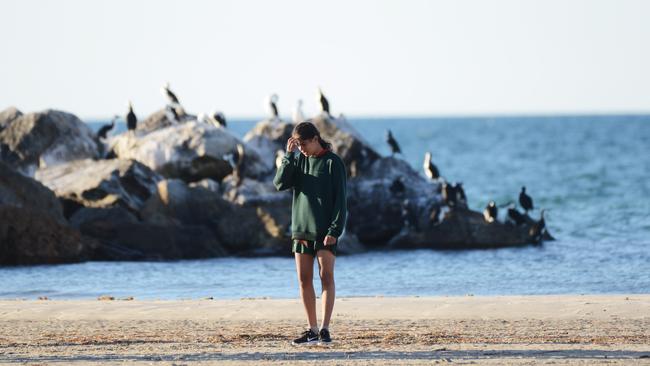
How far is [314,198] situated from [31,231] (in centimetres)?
1095

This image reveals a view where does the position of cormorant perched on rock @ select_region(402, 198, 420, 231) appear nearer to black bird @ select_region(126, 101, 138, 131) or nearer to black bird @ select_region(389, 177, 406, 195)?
black bird @ select_region(389, 177, 406, 195)

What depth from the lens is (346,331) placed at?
9.98 meters

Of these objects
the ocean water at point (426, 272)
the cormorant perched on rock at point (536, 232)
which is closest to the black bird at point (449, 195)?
the cormorant perched on rock at point (536, 232)

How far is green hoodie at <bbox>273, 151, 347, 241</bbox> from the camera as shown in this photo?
870cm

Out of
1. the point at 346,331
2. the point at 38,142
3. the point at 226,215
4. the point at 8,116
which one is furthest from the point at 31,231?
the point at 346,331

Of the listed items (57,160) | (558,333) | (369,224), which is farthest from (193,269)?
(558,333)

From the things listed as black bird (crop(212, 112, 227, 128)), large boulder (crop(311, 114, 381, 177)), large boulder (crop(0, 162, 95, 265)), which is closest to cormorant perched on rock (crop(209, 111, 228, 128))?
black bird (crop(212, 112, 227, 128))

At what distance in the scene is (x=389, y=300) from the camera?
12.6m

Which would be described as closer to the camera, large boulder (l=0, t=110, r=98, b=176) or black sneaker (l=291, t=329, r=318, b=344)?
black sneaker (l=291, t=329, r=318, b=344)

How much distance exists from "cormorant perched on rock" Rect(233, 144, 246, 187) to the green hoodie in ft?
46.6

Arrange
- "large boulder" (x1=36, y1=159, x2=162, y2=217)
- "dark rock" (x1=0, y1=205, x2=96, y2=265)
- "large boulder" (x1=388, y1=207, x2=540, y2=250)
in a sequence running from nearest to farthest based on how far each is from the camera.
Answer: "dark rock" (x1=0, y1=205, x2=96, y2=265)
"large boulder" (x1=36, y1=159, x2=162, y2=217)
"large boulder" (x1=388, y1=207, x2=540, y2=250)

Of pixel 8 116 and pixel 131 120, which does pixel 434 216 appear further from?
pixel 8 116

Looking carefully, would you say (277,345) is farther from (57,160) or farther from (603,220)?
(603,220)

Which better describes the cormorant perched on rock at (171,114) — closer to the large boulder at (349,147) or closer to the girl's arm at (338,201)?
the large boulder at (349,147)
